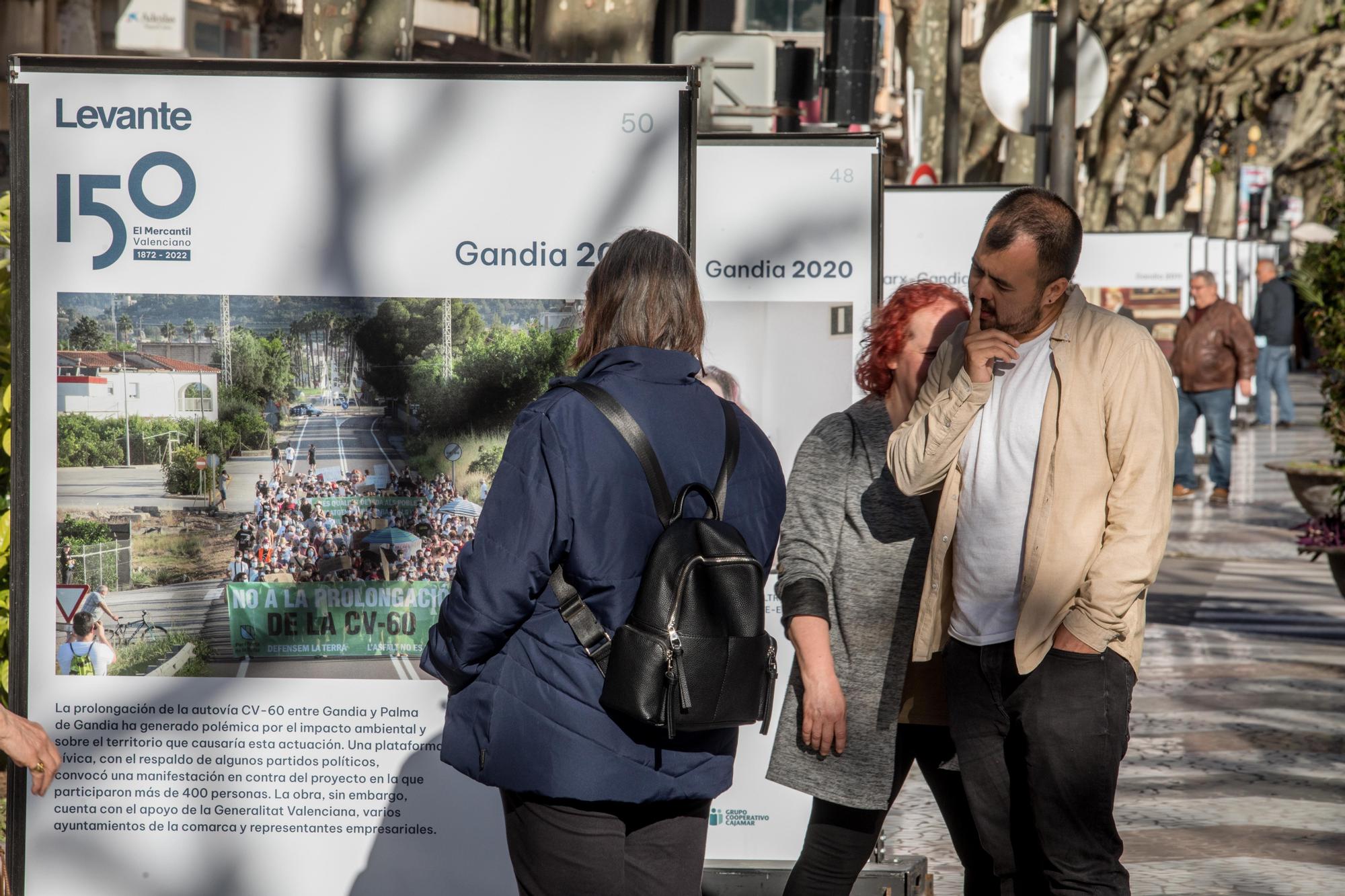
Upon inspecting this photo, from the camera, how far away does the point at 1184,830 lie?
247 inches

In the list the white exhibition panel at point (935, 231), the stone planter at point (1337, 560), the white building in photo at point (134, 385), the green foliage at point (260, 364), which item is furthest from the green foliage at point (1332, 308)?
the white building in photo at point (134, 385)

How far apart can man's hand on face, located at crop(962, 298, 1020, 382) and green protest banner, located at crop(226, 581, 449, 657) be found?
4.60 ft

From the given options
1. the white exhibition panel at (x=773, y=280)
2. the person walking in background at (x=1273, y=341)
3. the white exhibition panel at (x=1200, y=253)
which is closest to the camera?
the white exhibition panel at (x=773, y=280)

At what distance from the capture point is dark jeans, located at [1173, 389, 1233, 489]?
1722 cm

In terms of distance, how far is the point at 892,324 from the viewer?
153 inches

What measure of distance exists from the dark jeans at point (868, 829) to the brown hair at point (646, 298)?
1270 mm

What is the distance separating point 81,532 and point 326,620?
2.05 ft

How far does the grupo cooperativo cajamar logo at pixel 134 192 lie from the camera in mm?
3947

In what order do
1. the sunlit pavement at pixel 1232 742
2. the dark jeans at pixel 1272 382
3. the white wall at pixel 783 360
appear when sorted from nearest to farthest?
the white wall at pixel 783 360, the sunlit pavement at pixel 1232 742, the dark jeans at pixel 1272 382

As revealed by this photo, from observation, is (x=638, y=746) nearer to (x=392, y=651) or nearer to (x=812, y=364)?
(x=392, y=651)

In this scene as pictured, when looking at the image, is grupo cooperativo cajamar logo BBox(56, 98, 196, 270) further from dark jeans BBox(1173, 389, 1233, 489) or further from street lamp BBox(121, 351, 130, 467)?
dark jeans BBox(1173, 389, 1233, 489)

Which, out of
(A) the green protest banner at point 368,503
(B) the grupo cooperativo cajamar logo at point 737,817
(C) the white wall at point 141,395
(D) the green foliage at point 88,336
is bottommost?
(B) the grupo cooperativo cajamar logo at point 737,817

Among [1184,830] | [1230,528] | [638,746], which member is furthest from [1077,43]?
[638,746]

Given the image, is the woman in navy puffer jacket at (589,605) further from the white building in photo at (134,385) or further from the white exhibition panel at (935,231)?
the white exhibition panel at (935,231)
